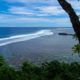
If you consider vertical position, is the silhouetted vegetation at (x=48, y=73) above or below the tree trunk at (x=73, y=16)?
below

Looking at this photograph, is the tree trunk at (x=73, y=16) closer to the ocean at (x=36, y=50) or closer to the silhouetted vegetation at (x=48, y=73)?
the ocean at (x=36, y=50)

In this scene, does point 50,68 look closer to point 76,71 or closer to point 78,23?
point 76,71

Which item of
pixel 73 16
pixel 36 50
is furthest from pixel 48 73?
pixel 36 50

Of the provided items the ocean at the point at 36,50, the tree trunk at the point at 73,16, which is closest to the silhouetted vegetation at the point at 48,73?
the ocean at the point at 36,50

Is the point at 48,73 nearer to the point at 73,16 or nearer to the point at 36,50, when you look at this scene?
the point at 73,16

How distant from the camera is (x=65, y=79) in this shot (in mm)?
7340

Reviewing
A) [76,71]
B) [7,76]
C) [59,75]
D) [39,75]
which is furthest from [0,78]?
[76,71]

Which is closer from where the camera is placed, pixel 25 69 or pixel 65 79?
pixel 65 79

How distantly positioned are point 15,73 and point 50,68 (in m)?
0.88

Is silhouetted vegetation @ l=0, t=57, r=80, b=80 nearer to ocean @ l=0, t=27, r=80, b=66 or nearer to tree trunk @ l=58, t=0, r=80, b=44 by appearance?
ocean @ l=0, t=27, r=80, b=66

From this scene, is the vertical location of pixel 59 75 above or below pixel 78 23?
below

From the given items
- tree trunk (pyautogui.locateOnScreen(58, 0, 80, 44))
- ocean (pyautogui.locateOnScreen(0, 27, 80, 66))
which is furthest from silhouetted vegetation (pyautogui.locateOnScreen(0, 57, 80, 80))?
tree trunk (pyautogui.locateOnScreen(58, 0, 80, 44))

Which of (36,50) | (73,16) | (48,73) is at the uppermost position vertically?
(73,16)

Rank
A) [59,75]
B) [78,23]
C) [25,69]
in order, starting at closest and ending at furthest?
[78,23]
[59,75]
[25,69]
